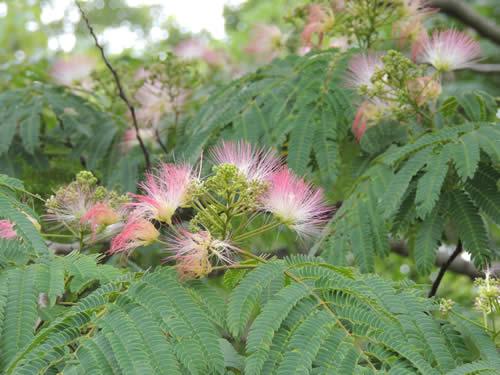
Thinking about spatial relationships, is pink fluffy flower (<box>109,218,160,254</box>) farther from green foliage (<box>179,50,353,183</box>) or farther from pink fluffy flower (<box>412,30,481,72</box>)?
pink fluffy flower (<box>412,30,481,72</box>)

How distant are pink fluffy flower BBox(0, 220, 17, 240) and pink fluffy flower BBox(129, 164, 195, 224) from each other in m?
0.41

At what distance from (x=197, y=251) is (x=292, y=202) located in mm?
453

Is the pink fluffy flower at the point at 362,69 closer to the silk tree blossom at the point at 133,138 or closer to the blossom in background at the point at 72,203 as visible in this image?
the silk tree blossom at the point at 133,138

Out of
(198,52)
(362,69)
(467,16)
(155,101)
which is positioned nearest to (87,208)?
(362,69)

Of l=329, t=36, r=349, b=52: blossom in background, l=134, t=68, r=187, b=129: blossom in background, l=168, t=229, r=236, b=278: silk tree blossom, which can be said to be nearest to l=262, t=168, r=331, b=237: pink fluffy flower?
l=168, t=229, r=236, b=278: silk tree blossom

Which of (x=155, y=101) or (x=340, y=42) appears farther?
(x=155, y=101)

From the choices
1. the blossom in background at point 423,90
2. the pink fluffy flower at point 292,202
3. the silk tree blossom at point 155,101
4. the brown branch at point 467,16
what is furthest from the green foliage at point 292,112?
the brown branch at point 467,16

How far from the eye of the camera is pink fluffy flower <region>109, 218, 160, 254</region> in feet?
9.39

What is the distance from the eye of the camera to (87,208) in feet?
10.6

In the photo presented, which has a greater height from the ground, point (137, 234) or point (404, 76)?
point (404, 76)

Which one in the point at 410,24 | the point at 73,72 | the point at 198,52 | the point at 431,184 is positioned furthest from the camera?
the point at 198,52

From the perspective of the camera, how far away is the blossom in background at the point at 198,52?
569cm

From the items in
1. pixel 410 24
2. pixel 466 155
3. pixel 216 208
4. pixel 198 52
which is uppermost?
pixel 198 52

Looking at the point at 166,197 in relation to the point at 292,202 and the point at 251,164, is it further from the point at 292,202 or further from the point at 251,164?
the point at 292,202
